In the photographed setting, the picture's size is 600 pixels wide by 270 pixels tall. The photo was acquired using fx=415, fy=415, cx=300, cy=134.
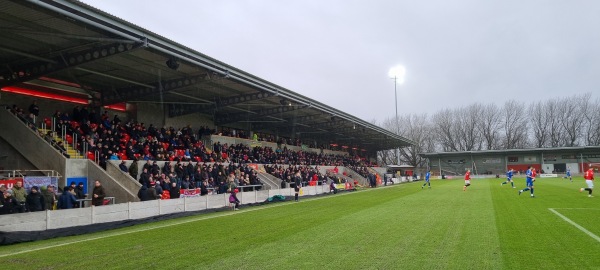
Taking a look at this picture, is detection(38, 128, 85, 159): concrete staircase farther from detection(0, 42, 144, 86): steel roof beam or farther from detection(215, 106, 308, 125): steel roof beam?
detection(215, 106, 308, 125): steel roof beam

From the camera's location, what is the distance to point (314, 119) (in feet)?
142

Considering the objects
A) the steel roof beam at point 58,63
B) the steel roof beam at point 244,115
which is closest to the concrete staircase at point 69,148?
the steel roof beam at point 58,63

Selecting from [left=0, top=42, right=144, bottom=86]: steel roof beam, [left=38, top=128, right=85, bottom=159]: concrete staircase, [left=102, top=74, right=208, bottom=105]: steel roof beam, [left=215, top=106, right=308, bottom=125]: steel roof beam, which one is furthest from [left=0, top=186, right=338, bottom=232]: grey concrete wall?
[left=215, top=106, right=308, bottom=125]: steel roof beam

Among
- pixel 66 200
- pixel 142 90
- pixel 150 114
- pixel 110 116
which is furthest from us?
pixel 150 114

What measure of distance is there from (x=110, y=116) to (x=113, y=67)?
6.58 metres

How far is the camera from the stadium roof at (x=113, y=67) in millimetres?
15172

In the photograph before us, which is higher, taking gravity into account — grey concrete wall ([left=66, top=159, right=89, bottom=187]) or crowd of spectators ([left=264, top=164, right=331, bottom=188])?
grey concrete wall ([left=66, top=159, right=89, bottom=187])

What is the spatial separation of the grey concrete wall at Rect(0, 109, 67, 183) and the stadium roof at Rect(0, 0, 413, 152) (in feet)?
6.65

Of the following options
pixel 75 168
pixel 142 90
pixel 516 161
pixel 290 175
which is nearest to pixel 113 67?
pixel 142 90

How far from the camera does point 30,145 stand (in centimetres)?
1875

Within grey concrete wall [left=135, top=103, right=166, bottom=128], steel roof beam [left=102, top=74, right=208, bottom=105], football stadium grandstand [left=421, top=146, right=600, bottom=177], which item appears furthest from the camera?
football stadium grandstand [left=421, top=146, right=600, bottom=177]

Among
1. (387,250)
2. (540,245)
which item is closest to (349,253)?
(387,250)

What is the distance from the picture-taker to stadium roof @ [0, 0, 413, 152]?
1517 centimetres

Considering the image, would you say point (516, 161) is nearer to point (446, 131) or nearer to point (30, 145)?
point (446, 131)
